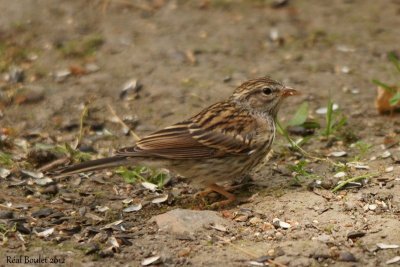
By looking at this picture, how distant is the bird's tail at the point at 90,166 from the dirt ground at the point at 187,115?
1.15ft

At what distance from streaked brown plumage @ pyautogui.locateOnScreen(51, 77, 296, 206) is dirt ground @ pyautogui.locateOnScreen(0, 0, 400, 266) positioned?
9.9 inches

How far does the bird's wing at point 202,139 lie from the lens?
666 cm

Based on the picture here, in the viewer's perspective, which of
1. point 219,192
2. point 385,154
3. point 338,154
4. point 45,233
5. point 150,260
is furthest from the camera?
point 338,154

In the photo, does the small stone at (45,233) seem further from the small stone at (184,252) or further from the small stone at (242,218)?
the small stone at (242,218)

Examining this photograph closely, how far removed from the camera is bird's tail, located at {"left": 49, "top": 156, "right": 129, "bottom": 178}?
20.6 ft

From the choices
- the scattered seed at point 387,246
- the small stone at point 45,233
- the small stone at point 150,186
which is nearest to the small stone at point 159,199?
the small stone at point 150,186

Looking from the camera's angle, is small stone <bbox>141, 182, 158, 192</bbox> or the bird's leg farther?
small stone <bbox>141, 182, 158, 192</bbox>

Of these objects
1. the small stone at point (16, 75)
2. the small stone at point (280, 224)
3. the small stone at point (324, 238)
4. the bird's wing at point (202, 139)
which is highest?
the bird's wing at point (202, 139)

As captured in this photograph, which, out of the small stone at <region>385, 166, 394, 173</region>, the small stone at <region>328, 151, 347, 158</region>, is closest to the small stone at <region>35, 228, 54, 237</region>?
the small stone at <region>328, 151, 347, 158</region>

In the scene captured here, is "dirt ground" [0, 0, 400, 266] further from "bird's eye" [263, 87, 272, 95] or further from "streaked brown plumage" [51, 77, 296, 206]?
"bird's eye" [263, 87, 272, 95]

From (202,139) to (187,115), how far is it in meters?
1.43

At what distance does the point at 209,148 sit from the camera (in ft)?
22.3

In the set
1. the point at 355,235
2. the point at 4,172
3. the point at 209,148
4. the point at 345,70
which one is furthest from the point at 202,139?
the point at 345,70

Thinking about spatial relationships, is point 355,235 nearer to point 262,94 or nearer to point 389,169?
point 389,169
